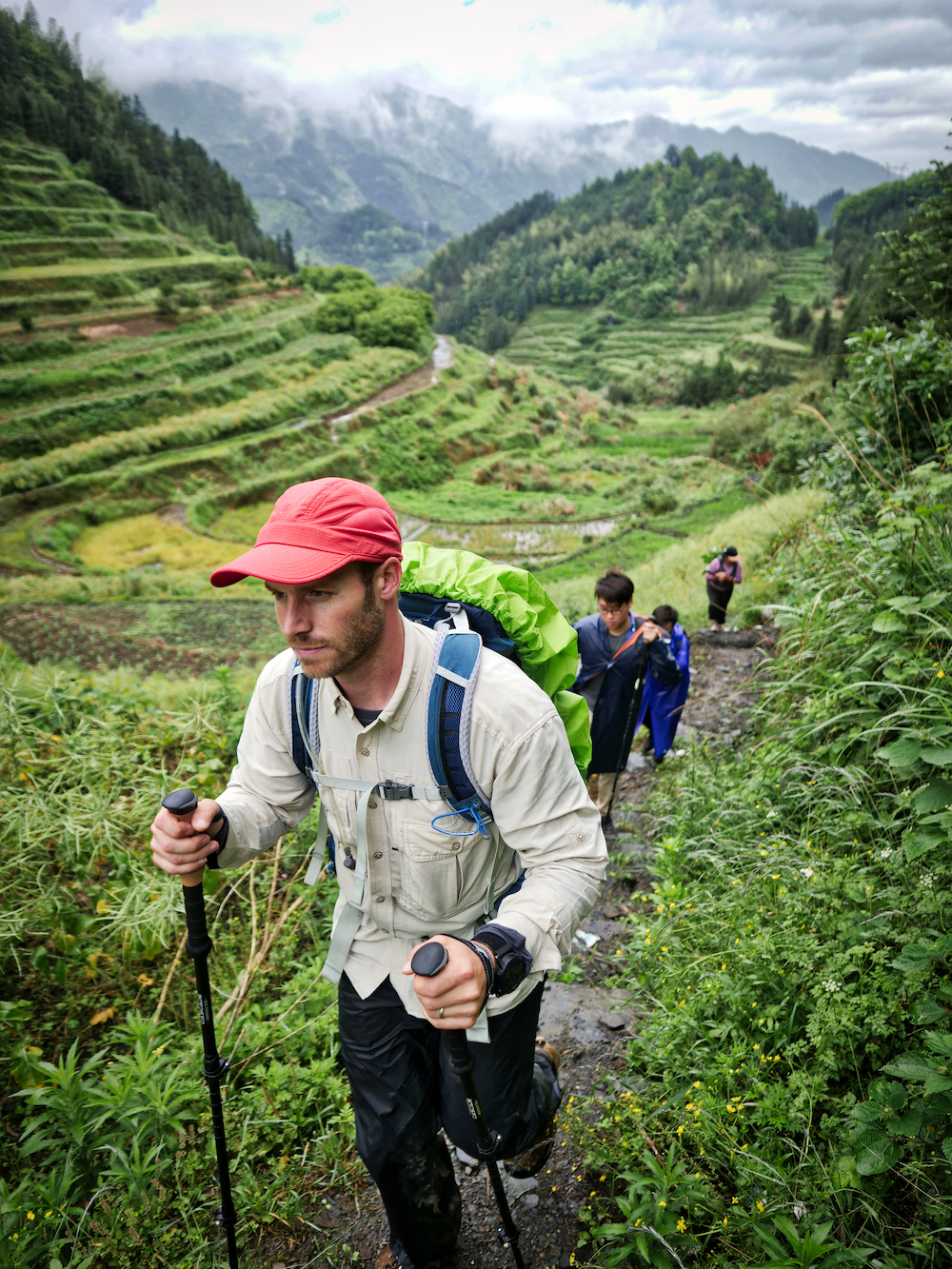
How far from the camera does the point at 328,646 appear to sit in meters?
1.81

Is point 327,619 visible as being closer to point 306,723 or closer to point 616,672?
point 306,723

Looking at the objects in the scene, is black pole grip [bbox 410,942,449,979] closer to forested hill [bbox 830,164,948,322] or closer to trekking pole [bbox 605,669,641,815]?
trekking pole [bbox 605,669,641,815]

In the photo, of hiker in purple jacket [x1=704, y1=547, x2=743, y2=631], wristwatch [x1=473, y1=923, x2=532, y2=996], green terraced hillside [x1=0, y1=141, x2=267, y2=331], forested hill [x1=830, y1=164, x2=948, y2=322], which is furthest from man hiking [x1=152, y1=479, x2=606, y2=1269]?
forested hill [x1=830, y1=164, x2=948, y2=322]

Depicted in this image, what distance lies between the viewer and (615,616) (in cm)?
493

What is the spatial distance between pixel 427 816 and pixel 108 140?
79067 millimetres

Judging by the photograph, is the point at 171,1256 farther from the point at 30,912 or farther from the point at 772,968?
the point at 772,968

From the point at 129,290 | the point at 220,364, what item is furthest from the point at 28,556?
the point at 129,290

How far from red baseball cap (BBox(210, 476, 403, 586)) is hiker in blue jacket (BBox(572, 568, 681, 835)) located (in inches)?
131

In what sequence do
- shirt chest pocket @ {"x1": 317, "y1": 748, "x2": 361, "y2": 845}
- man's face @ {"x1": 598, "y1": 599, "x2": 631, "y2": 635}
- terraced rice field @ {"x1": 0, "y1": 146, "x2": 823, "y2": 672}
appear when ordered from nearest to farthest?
shirt chest pocket @ {"x1": 317, "y1": 748, "x2": 361, "y2": 845} < man's face @ {"x1": 598, "y1": 599, "x2": 631, "y2": 635} < terraced rice field @ {"x1": 0, "y1": 146, "x2": 823, "y2": 672}

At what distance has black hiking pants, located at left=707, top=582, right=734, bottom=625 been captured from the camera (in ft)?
29.5

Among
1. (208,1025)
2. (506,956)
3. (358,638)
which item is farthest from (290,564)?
(208,1025)

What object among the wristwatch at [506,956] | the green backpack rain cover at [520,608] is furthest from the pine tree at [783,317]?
the wristwatch at [506,956]

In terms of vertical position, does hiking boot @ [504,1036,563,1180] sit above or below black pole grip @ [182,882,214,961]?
below

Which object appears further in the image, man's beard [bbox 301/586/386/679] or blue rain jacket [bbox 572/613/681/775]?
blue rain jacket [bbox 572/613/681/775]
